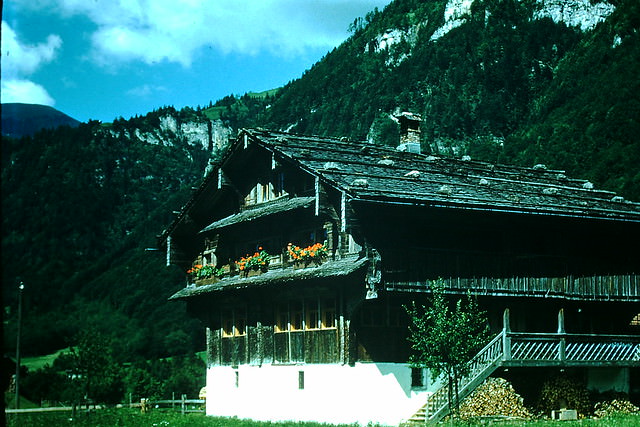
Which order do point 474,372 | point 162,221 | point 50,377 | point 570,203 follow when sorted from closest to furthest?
point 474,372
point 570,203
point 50,377
point 162,221

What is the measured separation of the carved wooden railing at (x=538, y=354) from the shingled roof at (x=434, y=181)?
3.95 meters

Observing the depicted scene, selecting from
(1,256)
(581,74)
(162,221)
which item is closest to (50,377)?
(1,256)

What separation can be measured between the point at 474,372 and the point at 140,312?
3061 inches

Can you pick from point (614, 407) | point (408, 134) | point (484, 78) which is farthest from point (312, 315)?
point (484, 78)

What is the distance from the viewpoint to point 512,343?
26781 mm

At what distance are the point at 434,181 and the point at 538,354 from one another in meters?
6.31

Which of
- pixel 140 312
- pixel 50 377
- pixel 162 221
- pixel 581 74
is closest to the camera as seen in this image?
pixel 50 377

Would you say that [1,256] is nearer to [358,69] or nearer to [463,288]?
[463,288]

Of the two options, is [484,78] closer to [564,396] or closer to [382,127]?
[382,127]

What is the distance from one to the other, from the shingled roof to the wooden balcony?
92.0 inches

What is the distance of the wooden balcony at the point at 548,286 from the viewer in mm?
26442

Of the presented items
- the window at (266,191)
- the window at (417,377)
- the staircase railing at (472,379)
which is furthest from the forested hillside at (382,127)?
the staircase railing at (472,379)

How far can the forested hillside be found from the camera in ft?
277

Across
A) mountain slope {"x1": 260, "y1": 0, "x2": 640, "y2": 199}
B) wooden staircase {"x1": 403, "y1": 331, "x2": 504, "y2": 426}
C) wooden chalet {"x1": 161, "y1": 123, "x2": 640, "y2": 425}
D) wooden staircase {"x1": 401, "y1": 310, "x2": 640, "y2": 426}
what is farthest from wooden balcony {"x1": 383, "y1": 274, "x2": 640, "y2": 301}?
mountain slope {"x1": 260, "y1": 0, "x2": 640, "y2": 199}
